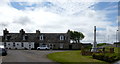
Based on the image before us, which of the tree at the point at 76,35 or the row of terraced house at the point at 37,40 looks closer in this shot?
the row of terraced house at the point at 37,40

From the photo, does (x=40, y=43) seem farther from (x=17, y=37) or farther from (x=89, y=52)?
(x=89, y=52)

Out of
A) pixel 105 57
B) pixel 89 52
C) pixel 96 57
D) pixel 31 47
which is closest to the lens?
pixel 105 57

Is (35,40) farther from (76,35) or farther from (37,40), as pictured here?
(76,35)

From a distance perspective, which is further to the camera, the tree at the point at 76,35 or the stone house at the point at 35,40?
the tree at the point at 76,35

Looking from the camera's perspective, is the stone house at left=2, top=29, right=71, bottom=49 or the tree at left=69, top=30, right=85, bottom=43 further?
the tree at left=69, top=30, right=85, bottom=43

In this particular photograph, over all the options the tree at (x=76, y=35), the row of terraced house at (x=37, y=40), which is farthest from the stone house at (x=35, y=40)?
the tree at (x=76, y=35)

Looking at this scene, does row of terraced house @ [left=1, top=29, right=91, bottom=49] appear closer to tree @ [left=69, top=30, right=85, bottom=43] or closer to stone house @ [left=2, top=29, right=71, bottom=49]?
stone house @ [left=2, top=29, right=71, bottom=49]

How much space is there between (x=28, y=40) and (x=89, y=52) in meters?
33.2

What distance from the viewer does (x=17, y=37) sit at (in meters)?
55.3

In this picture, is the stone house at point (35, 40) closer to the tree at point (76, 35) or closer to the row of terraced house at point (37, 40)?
the row of terraced house at point (37, 40)

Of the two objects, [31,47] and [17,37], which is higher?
[17,37]

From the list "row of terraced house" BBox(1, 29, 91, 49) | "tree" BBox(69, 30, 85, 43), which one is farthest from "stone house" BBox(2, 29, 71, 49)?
"tree" BBox(69, 30, 85, 43)

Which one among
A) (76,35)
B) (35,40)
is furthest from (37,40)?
(76,35)

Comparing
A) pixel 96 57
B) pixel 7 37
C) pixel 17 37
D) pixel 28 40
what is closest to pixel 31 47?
pixel 28 40
